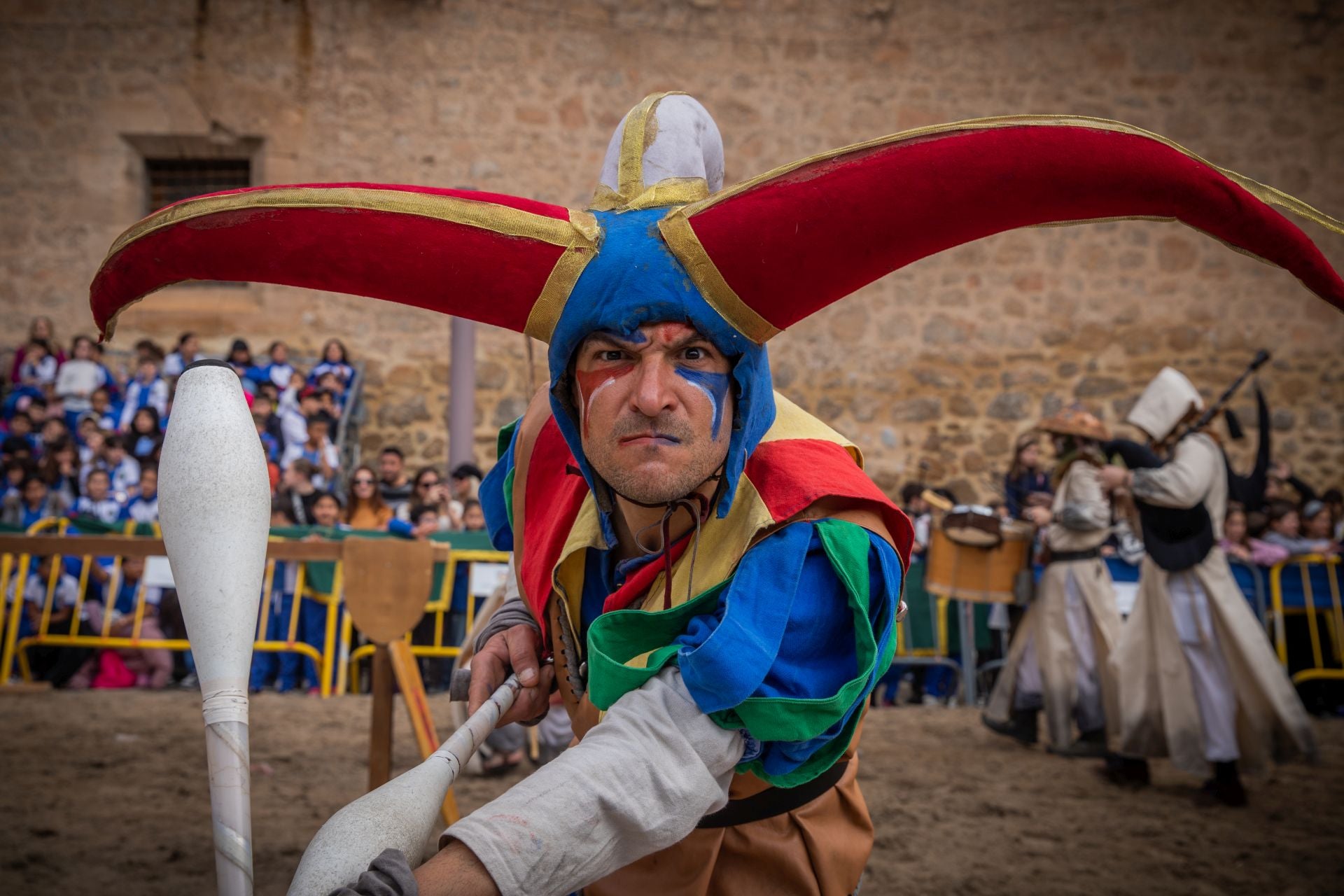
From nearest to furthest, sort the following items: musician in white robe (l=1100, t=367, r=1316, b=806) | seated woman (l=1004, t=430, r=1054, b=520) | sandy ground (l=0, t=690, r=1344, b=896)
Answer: sandy ground (l=0, t=690, r=1344, b=896), musician in white robe (l=1100, t=367, r=1316, b=806), seated woman (l=1004, t=430, r=1054, b=520)

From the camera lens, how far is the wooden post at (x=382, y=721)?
3688 mm

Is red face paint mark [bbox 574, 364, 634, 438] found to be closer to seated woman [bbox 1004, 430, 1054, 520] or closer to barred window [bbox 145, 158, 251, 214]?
seated woman [bbox 1004, 430, 1054, 520]

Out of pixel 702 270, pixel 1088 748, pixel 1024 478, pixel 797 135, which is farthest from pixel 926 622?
pixel 702 270

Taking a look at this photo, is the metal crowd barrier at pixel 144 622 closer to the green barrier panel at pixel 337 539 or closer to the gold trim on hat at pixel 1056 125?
the green barrier panel at pixel 337 539

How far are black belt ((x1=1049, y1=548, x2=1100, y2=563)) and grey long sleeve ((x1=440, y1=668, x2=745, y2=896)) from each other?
18.3 ft

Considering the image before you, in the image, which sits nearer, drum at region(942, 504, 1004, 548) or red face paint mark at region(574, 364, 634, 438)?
red face paint mark at region(574, 364, 634, 438)

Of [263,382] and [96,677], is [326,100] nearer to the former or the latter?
[263,382]

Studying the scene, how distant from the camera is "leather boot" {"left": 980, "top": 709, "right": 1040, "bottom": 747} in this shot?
652 centimetres

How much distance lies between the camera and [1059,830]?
4844 millimetres

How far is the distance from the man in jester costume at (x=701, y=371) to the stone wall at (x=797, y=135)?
10359 mm

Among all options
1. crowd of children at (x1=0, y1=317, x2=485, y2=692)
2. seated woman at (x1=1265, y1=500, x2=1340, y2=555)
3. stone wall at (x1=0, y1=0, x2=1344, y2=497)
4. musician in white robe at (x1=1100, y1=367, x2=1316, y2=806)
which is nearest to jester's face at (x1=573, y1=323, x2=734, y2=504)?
musician in white robe at (x1=1100, y1=367, x2=1316, y2=806)

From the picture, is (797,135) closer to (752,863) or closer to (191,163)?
(191,163)

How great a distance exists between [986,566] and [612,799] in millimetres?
6339

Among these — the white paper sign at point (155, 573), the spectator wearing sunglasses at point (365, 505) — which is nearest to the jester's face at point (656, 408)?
the white paper sign at point (155, 573)
